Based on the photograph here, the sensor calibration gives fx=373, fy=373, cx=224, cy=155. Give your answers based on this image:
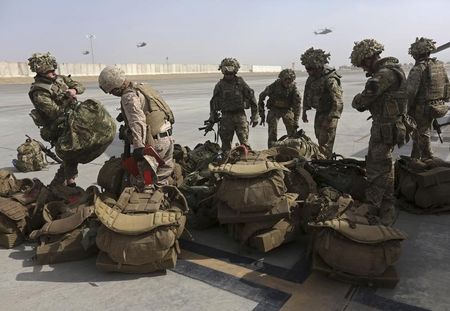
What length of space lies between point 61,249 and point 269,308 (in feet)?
6.71

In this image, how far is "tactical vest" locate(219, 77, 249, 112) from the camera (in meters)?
6.73

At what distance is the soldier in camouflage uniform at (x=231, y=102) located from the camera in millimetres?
6711

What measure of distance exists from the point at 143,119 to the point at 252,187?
4.46ft

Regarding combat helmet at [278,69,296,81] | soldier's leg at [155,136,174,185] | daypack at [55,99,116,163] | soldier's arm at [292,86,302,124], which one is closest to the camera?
soldier's leg at [155,136,174,185]

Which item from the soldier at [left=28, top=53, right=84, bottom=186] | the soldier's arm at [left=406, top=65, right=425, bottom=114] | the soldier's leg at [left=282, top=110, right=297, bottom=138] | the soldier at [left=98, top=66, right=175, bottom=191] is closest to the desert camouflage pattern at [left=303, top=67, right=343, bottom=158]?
the soldier's leg at [left=282, top=110, right=297, bottom=138]

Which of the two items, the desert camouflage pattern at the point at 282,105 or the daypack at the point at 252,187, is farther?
the desert camouflage pattern at the point at 282,105

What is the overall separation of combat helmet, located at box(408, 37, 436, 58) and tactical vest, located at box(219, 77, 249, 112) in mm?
2853

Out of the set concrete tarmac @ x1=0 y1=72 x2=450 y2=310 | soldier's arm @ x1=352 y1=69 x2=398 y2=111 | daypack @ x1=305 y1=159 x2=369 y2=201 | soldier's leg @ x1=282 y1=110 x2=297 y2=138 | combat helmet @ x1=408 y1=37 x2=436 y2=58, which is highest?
combat helmet @ x1=408 y1=37 x2=436 y2=58

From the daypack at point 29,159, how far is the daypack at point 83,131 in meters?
2.68

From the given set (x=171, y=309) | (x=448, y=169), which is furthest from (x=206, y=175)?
(x=448, y=169)

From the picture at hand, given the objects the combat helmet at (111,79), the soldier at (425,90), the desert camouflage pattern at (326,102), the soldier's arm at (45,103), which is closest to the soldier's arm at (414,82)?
the soldier at (425,90)

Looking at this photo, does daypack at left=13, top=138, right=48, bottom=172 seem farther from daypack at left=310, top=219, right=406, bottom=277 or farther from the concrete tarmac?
daypack at left=310, top=219, right=406, bottom=277

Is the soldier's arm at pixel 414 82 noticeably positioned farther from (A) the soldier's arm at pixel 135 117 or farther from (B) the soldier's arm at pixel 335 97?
(A) the soldier's arm at pixel 135 117

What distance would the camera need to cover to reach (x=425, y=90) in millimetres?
5758
